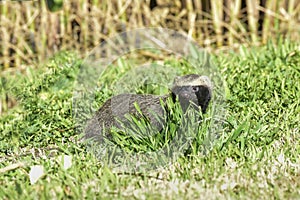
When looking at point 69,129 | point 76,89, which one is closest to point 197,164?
point 69,129

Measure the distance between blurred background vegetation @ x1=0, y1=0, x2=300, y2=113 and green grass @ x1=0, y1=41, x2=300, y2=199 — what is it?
1.29 metres

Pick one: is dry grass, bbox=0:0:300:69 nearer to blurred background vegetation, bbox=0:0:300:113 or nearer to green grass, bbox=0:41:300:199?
blurred background vegetation, bbox=0:0:300:113

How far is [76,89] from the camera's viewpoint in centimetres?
514

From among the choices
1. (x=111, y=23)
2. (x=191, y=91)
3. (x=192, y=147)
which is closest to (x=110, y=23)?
(x=111, y=23)

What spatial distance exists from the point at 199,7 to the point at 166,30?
433 millimetres

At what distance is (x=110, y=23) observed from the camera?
6.82 metres

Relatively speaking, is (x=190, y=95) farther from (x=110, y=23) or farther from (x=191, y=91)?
(x=110, y=23)

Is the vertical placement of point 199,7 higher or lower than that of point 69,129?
higher

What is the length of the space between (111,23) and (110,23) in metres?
0.01

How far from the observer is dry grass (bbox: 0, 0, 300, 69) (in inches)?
264

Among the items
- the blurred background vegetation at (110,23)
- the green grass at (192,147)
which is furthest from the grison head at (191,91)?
the blurred background vegetation at (110,23)

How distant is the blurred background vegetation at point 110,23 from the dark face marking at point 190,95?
8.65 ft

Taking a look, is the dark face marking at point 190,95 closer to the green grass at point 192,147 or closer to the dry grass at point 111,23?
the green grass at point 192,147

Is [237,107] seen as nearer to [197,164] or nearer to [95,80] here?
[197,164]
